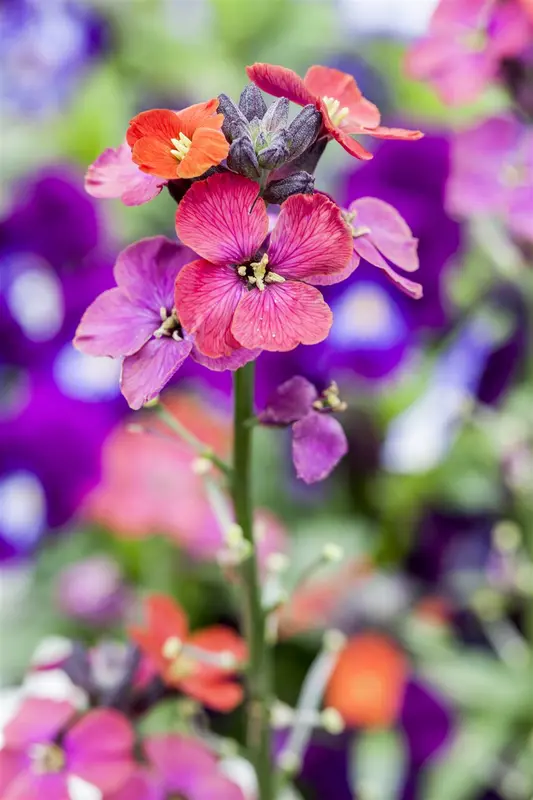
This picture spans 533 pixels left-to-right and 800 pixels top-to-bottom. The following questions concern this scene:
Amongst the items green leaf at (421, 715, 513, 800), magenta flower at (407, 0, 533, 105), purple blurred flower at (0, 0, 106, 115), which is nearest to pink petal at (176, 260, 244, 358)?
magenta flower at (407, 0, 533, 105)

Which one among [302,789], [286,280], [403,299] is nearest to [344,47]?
[403,299]

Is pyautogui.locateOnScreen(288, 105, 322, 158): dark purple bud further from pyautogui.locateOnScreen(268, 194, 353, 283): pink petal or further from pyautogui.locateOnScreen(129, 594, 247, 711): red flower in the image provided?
pyautogui.locateOnScreen(129, 594, 247, 711): red flower

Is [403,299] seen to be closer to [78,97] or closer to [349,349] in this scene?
[349,349]

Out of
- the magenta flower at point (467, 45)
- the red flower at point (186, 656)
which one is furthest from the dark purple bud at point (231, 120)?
the magenta flower at point (467, 45)

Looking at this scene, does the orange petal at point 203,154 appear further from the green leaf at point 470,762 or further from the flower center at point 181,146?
the green leaf at point 470,762

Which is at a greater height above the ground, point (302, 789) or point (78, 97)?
point (78, 97)

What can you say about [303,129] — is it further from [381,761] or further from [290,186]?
[381,761]

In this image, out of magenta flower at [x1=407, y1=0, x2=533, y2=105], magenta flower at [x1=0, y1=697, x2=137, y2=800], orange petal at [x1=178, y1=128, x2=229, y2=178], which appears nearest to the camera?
orange petal at [x1=178, y1=128, x2=229, y2=178]
